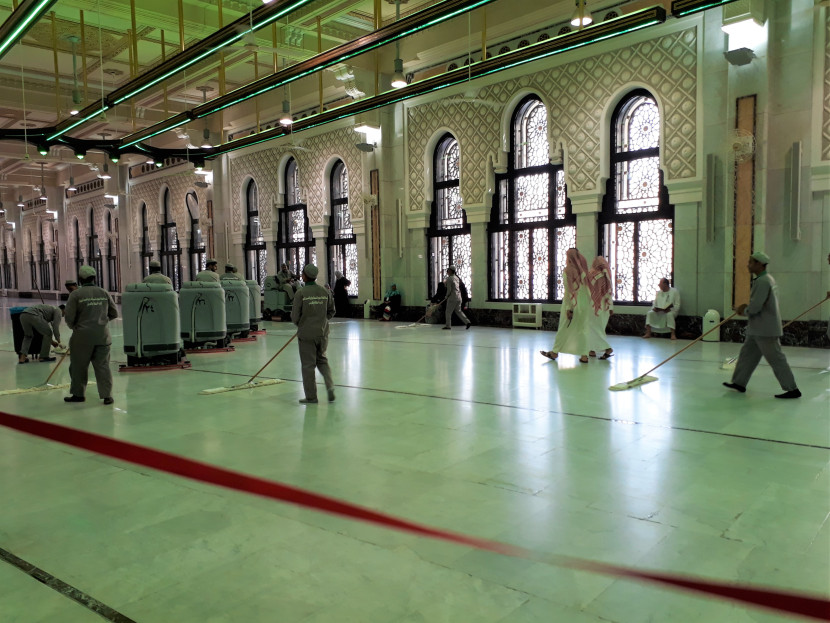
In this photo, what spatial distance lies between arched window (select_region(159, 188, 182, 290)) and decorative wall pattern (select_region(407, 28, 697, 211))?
1249 cm

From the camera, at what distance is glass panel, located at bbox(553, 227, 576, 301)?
12.6m

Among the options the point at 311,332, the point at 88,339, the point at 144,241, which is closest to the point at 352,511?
the point at 311,332

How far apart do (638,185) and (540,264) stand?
254 cm

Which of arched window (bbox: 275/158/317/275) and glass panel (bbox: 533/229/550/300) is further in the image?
arched window (bbox: 275/158/317/275)

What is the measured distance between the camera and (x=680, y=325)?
10.9m

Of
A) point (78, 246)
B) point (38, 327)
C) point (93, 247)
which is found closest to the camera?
point (38, 327)

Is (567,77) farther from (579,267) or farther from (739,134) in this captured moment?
(579,267)

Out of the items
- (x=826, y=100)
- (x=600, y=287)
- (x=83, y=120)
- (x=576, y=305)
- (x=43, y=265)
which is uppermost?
(x=83, y=120)

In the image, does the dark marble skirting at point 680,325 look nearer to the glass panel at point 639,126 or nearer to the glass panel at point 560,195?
the glass panel at point 560,195

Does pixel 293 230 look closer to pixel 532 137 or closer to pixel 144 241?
pixel 532 137

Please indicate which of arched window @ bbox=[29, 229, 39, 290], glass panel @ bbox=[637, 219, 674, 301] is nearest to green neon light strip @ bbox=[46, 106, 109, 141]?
glass panel @ bbox=[637, 219, 674, 301]

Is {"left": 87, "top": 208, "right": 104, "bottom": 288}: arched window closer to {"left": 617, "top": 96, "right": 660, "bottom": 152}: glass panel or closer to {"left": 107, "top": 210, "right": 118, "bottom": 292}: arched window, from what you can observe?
{"left": 107, "top": 210, "right": 118, "bottom": 292}: arched window

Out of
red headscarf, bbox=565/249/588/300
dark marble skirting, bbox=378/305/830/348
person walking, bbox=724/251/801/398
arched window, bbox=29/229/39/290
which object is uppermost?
arched window, bbox=29/229/39/290

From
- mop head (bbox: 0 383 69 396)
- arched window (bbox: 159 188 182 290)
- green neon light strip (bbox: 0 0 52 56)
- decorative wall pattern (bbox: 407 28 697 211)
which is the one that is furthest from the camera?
arched window (bbox: 159 188 182 290)
